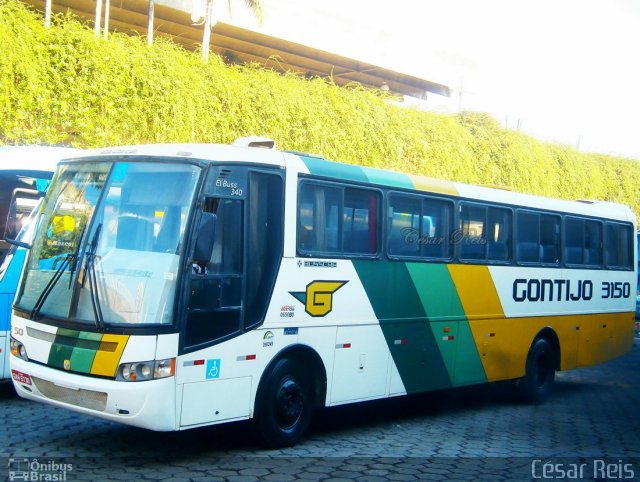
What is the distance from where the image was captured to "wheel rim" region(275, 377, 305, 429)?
837 centimetres

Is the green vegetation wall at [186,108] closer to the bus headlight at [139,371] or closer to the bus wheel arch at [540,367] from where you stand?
the bus wheel arch at [540,367]

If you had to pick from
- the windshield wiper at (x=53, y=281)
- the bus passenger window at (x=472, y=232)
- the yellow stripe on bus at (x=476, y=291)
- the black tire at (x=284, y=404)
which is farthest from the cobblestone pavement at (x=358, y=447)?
the bus passenger window at (x=472, y=232)

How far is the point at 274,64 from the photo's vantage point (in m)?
32.1

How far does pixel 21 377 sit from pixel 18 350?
29 cm

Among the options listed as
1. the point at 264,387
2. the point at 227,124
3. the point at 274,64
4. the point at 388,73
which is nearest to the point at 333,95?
the point at 227,124

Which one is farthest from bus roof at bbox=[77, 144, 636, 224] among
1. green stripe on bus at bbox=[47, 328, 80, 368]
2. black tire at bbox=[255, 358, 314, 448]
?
black tire at bbox=[255, 358, 314, 448]

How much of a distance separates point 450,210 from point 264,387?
405 cm

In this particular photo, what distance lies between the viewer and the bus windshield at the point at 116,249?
7.29 metres

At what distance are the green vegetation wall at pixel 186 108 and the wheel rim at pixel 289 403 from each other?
7.30 metres

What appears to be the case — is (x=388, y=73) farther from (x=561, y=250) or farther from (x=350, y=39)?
(x=561, y=250)

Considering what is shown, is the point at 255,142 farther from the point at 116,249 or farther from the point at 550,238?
the point at 550,238

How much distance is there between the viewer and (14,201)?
1002 cm

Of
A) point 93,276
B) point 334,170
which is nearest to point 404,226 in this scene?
point 334,170

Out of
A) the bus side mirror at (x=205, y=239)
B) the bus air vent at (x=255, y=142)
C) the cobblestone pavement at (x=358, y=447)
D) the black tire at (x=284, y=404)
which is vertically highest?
the bus air vent at (x=255, y=142)
